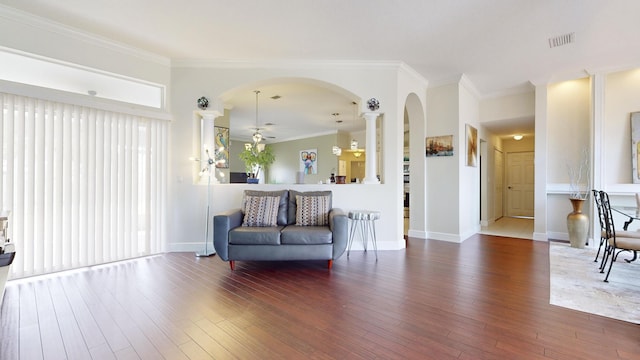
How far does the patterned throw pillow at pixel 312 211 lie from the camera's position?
3.67 meters

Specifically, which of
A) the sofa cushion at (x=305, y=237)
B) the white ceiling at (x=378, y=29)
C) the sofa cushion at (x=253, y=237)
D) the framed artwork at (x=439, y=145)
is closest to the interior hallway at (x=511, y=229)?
the framed artwork at (x=439, y=145)

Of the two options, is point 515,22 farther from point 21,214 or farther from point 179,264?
point 21,214

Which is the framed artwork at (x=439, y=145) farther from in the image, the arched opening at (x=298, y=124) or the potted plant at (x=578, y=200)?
the potted plant at (x=578, y=200)

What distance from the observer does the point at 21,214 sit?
293cm

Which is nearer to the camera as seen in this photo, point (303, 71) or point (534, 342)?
point (534, 342)

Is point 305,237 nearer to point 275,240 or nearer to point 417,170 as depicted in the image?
point 275,240

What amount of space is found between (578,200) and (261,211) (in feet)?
16.4

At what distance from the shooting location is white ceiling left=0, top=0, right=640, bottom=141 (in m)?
2.84

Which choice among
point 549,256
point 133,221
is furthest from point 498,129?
point 133,221

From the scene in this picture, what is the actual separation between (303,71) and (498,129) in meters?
5.38

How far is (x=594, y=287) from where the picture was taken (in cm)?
276

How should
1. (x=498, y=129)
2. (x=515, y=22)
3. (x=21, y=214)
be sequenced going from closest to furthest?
1. (x=21, y=214)
2. (x=515, y=22)
3. (x=498, y=129)

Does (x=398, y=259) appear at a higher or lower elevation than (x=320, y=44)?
lower

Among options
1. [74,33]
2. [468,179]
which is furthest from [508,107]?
[74,33]
